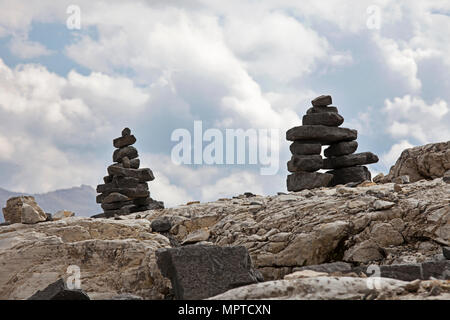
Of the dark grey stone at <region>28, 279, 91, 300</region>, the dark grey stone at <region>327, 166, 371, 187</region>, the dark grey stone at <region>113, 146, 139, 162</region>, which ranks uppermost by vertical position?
the dark grey stone at <region>113, 146, 139, 162</region>

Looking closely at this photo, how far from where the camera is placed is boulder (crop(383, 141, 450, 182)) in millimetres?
13516

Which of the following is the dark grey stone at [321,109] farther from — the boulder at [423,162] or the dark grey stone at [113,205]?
the dark grey stone at [113,205]

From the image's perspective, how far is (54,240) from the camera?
8406mm

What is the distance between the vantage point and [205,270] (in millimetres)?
5816

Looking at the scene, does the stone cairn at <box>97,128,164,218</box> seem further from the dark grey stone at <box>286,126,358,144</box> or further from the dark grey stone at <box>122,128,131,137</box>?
the dark grey stone at <box>286,126,358,144</box>

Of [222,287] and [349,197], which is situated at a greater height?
[349,197]

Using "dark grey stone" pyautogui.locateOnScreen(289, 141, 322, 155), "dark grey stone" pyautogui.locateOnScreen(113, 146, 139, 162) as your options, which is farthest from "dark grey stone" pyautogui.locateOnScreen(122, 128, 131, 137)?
"dark grey stone" pyautogui.locateOnScreen(289, 141, 322, 155)

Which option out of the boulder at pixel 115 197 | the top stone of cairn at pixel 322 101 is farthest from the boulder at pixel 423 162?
the boulder at pixel 115 197

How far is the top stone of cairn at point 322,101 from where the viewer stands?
19953mm

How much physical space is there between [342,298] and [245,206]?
21.7 feet

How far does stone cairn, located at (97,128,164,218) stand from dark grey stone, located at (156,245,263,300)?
16676 mm
